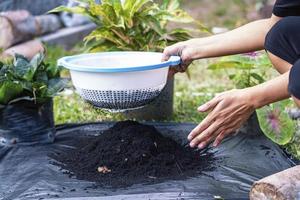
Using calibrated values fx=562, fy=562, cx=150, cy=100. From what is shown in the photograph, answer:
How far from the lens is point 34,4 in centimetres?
497

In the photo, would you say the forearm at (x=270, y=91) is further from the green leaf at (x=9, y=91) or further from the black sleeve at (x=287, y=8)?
the green leaf at (x=9, y=91)

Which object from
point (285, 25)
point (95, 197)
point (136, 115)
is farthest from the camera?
point (136, 115)

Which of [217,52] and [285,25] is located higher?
[285,25]

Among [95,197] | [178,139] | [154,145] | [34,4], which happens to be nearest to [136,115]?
[178,139]

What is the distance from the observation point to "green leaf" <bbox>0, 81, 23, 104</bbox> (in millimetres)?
2381

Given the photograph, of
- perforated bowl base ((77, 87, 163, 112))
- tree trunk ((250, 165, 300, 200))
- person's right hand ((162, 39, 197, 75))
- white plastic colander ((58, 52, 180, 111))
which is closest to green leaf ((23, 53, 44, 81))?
white plastic colander ((58, 52, 180, 111))

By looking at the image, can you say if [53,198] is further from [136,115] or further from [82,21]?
[82,21]

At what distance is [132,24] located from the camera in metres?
2.91

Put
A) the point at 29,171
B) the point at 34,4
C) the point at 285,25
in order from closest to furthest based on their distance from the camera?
the point at 285,25 → the point at 29,171 → the point at 34,4

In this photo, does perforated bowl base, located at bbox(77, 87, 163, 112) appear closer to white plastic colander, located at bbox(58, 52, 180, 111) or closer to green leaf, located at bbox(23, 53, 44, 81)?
white plastic colander, located at bbox(58, 52, 180, 111)

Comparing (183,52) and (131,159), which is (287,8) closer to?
(183,52)

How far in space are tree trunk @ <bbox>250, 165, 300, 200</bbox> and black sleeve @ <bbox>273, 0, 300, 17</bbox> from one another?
0.68 metres

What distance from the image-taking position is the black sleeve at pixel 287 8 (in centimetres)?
215

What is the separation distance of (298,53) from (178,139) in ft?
2.48
